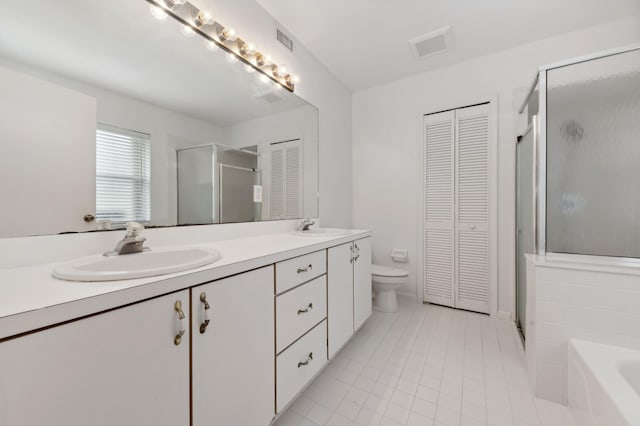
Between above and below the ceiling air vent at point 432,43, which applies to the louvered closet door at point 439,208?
below

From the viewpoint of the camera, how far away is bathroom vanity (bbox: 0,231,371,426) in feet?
1.67

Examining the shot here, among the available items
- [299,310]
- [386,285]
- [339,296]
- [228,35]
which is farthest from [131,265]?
[386,285]

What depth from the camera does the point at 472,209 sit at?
2.37 metres

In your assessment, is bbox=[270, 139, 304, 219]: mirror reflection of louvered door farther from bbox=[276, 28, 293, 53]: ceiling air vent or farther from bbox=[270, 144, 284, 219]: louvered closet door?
bbox=[276, 28, 293, 53]: ceiling air vent

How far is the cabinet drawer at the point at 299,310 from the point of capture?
112cm

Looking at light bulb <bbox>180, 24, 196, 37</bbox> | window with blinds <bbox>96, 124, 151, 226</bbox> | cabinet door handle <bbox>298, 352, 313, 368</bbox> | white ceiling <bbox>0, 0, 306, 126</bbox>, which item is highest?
light bulb <bbox>180, 24, 196, 37</bbox>

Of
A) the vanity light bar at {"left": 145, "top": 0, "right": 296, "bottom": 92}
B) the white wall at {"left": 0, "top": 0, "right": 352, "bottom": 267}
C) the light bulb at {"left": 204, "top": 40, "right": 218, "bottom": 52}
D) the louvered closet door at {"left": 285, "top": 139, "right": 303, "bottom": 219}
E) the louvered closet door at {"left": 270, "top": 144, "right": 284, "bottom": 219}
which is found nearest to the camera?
the white wall at {"left": 0, "top": 0, "right": 352, "bottom": 267}

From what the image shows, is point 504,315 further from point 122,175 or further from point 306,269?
point 122,175

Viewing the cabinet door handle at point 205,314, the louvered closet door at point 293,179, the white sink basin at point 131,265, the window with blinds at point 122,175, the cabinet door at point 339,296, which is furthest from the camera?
the louvered closet door at point 293,179

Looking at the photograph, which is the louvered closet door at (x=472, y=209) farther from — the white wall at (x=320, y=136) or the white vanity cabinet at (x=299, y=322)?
the white vanity cabinet at (x=299, y=322)

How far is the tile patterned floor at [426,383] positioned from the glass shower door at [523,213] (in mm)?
297

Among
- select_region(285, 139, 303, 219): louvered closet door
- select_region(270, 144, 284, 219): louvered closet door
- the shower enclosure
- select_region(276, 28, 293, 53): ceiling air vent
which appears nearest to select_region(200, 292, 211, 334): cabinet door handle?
select_region(270, 144, 284, 219): louvered closet door

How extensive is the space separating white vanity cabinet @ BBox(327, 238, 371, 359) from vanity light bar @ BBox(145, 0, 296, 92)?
134 cm

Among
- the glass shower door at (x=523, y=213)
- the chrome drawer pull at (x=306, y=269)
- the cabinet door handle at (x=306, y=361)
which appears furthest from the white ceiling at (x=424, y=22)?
the cabinet door handle at (x=306, y=361)
